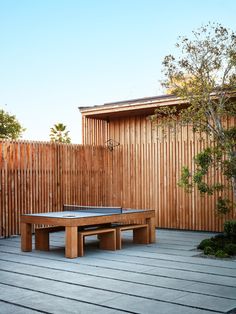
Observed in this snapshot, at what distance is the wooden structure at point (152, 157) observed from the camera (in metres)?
12.0

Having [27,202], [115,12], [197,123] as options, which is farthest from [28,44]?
[197,123]

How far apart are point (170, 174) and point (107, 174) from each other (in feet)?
6.72

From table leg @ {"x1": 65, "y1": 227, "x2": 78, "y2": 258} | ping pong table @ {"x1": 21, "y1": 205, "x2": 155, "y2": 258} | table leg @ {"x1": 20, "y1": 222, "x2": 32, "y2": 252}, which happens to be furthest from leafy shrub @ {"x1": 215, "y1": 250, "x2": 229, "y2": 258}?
table leg @ {"x1": 20, "y1": 222, "x2": 32, "y2": 252}

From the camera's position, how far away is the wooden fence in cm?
1133

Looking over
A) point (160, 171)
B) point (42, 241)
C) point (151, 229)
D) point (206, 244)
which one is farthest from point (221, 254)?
point (160, 171)

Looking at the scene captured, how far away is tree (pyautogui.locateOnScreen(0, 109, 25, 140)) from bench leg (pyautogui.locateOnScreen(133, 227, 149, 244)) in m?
32.8

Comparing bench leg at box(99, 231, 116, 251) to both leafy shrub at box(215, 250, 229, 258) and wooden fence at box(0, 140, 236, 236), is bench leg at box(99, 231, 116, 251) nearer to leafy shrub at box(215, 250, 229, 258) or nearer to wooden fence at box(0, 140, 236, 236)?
leafy shrub at box(215, 250, 229, 258)

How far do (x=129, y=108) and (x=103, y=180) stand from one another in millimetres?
2452

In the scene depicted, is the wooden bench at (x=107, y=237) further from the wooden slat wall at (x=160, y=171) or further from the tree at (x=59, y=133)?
the tree at (x=59, y=133)

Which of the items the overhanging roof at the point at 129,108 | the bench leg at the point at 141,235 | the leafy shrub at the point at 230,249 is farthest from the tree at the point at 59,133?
the leafy shrub at the point at 230,249

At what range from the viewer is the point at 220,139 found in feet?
30.1

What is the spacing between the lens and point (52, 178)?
12172mm

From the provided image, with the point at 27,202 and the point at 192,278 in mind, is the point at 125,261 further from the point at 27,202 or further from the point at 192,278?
the point at 27,202

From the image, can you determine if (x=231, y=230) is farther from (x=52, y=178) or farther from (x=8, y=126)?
(x=8, y=126)
